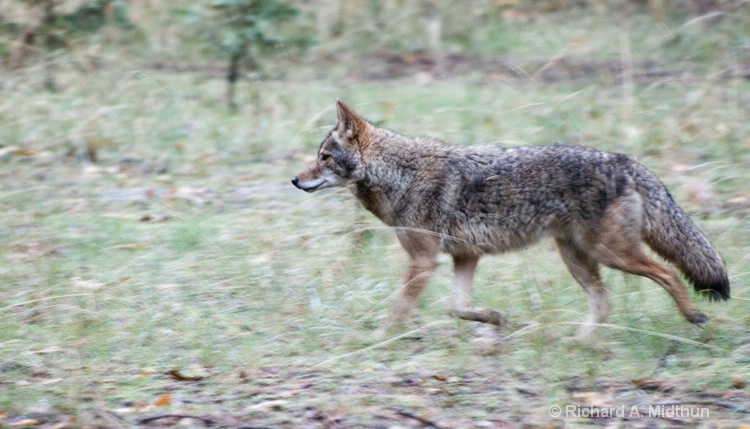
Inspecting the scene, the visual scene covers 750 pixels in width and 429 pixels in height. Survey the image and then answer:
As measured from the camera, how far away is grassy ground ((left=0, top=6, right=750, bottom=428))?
4.79m

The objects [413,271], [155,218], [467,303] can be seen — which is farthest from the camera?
[155,218]

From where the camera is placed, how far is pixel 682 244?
18.8 feet

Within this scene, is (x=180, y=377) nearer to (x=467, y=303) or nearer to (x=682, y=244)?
(x=467, y=303)

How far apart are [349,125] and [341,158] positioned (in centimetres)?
→ 23

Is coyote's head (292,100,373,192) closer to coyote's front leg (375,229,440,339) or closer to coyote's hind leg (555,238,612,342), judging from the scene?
coyote's front leg (375,229,440,339)

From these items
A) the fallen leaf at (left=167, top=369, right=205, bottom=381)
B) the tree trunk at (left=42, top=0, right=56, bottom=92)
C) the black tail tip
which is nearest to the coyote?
the black tail tip

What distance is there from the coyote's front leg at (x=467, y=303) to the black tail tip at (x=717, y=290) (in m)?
1.18

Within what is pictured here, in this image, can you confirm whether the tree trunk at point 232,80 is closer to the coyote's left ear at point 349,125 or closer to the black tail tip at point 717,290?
the coyote's left ear at point 349,125

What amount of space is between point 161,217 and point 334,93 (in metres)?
4.21

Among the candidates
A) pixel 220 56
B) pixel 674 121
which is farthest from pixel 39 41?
pixel 674 121

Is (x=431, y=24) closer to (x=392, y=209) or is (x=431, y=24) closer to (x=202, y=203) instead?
(x=202, y=203)

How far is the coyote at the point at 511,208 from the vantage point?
5699mm

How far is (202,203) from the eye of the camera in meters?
8.76

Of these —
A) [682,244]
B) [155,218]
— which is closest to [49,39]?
[155,218]
